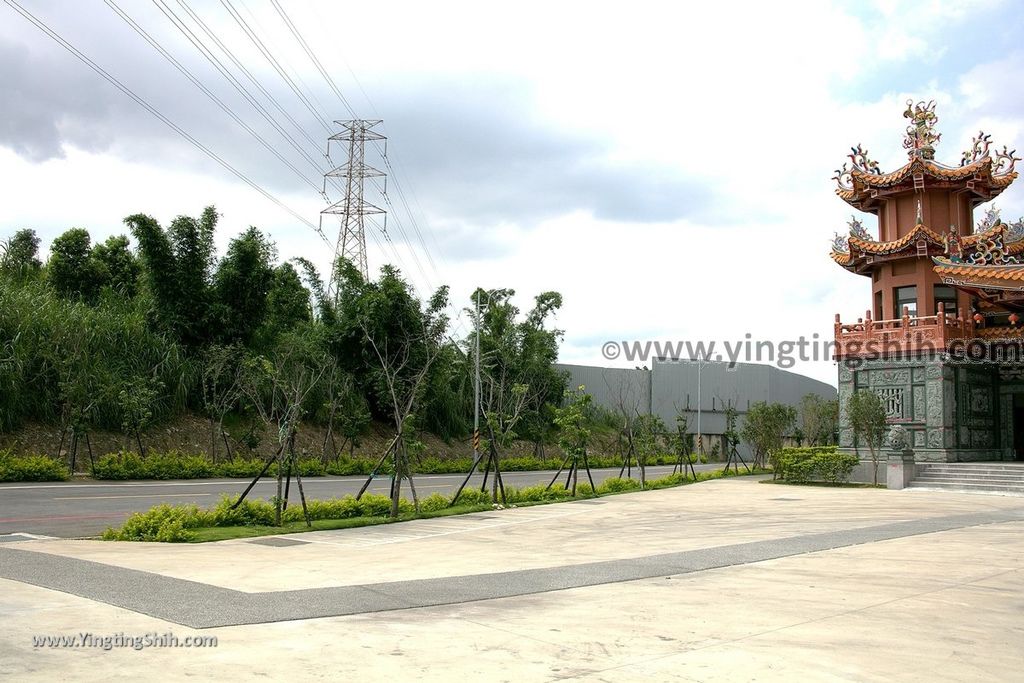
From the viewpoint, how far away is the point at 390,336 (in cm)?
3441

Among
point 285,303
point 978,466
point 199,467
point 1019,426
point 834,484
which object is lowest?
point 834,484

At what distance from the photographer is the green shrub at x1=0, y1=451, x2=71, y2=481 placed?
70.9ft

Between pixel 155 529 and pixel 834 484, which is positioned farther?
pixel 834 484

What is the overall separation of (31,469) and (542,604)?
19.4 metres

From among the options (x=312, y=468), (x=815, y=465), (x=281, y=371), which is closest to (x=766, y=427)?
(x=815, y=465)

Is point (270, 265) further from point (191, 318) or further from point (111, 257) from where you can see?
point (111, 257)

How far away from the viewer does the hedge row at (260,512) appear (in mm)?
12148

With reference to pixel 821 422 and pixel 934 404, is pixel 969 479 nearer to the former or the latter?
pixel 934 404

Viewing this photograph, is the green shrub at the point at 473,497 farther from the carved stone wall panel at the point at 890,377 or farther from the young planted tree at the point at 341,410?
the carved stone wall panel at the point at 890,377

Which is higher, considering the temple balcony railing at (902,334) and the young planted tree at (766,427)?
the temple balcony railing at (902,334)

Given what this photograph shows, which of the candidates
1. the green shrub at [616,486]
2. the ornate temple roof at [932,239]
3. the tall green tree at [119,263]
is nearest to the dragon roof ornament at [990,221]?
the ornate temple roof at [932,239]

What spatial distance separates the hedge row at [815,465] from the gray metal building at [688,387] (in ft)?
67.0

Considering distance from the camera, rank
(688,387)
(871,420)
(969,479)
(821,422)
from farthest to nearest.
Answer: (688,387) < (821,422) < (871,420) < (969,479)

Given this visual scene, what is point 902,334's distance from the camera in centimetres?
2786
